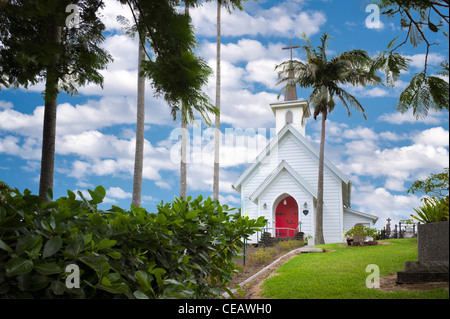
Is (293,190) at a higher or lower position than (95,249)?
higher

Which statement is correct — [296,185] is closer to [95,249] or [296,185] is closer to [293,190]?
[293,190]

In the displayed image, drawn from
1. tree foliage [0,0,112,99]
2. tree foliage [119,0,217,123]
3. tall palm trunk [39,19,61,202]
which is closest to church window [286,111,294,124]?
tree foliage [0,0,112,99]

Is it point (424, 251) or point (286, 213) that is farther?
point (286, 213)

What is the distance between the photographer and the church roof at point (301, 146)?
59.9ft

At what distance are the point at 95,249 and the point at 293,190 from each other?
1633cm

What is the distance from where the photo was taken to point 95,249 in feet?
6.56

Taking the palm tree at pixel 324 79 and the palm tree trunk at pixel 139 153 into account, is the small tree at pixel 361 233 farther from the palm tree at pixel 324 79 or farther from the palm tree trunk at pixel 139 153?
the palm tree trunk at pixel 139 153

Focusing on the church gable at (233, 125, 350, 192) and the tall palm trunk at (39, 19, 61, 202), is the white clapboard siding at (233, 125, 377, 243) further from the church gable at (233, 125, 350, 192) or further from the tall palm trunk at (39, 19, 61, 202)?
the tall palm trunk at (39, 19, 61, 202)

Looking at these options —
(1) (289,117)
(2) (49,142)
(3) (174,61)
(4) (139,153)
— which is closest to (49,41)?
(2) (49,142)

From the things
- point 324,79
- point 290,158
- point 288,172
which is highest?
point 324,79

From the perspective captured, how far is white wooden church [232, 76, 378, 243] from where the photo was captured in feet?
57.9

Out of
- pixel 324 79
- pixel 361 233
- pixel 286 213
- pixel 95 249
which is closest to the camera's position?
pixel 95 249
